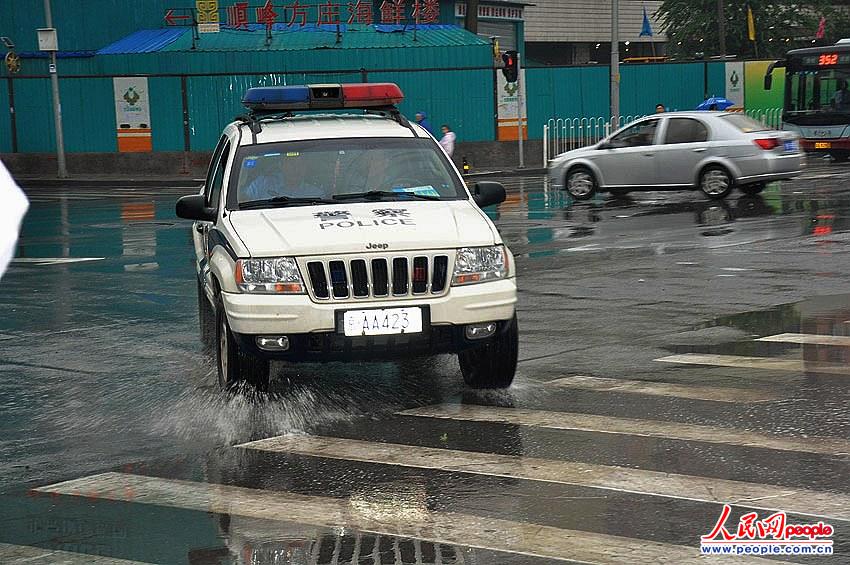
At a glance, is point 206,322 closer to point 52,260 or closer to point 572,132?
point 52,260

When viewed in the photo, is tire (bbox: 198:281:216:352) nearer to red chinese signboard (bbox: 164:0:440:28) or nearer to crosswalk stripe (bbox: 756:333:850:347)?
crosswalk stripe (bbox: 756:333:850:347)

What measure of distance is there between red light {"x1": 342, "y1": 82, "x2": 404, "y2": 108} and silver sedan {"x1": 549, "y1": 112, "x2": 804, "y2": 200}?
14.1m

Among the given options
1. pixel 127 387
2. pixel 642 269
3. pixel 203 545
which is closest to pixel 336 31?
pixel 642 269

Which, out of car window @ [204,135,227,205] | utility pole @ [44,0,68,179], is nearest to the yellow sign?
utility pole @ [44,0,68,179]

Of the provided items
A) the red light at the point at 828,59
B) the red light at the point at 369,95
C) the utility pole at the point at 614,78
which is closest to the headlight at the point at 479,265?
the red light at the point at 369,95

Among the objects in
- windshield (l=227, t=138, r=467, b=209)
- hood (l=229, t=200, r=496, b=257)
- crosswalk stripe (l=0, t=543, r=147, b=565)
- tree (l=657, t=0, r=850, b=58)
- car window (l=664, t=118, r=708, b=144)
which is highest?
tree (l=657, t=0, r=850, b=58)

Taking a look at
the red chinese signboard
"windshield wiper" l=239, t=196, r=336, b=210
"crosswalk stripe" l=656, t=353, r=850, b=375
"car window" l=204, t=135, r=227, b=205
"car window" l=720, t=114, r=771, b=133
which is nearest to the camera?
"crosswalk stripe" l=656, t=353, r=850, b=375

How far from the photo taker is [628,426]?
24.9ft

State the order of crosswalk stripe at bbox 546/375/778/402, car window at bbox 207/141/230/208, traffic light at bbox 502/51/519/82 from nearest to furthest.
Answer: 1. crosswalk stripe at bbox 546/375/778/402
2. car window at bbox 207/141/230/208
3. traffic light at bbox 502/51/519/82

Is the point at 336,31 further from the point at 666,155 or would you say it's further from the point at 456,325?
the point at 456,325

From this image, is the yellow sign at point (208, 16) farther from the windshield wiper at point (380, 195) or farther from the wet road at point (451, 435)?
the windshield wiper at point (380, 195)

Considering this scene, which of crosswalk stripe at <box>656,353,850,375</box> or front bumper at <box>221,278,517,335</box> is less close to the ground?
front bumper at <box>221,278,517,335</box>

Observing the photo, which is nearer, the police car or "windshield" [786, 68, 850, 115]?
the police car

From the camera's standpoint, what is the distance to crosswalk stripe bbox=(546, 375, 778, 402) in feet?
27.1
